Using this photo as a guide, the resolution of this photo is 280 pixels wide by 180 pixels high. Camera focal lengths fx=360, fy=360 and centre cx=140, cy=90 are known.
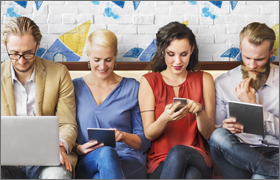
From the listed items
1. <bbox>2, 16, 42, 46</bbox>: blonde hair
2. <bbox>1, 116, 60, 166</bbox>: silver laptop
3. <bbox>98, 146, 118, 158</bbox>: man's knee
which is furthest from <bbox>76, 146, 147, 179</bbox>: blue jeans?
<bbox>2, 16, 42, 46</bbox>: blonde hair

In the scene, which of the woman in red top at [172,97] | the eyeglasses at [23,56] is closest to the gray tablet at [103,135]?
the woman in red top at [172,97]

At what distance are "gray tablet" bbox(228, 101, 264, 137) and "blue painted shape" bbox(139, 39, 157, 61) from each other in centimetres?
85

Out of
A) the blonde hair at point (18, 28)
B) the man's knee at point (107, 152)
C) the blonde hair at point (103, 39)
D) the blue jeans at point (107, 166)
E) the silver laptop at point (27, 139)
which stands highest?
the blonde hair at point (18, 28)

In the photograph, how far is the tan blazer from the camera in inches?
82.6

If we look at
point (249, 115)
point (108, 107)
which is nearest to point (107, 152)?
point (108, 107)

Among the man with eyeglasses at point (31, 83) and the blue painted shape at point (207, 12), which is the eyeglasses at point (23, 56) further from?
the blue painted shape at point (207, 12)

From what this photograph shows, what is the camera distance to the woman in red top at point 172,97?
2.16m

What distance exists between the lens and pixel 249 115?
1.98 meters

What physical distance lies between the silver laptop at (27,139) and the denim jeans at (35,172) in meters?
0.12

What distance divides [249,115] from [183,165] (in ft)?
1.52

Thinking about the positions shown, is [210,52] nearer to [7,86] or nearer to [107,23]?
[107,23]

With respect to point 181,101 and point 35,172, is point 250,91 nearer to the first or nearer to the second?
point 181,101

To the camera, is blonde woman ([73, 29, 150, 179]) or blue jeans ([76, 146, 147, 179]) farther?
blonde woman ([73, 29, 150, 179])

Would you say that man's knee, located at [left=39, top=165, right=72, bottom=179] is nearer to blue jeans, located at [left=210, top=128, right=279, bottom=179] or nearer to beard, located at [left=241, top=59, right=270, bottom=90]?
blue jeans, located at [left=210, top=128, right=279, bottom=179]
